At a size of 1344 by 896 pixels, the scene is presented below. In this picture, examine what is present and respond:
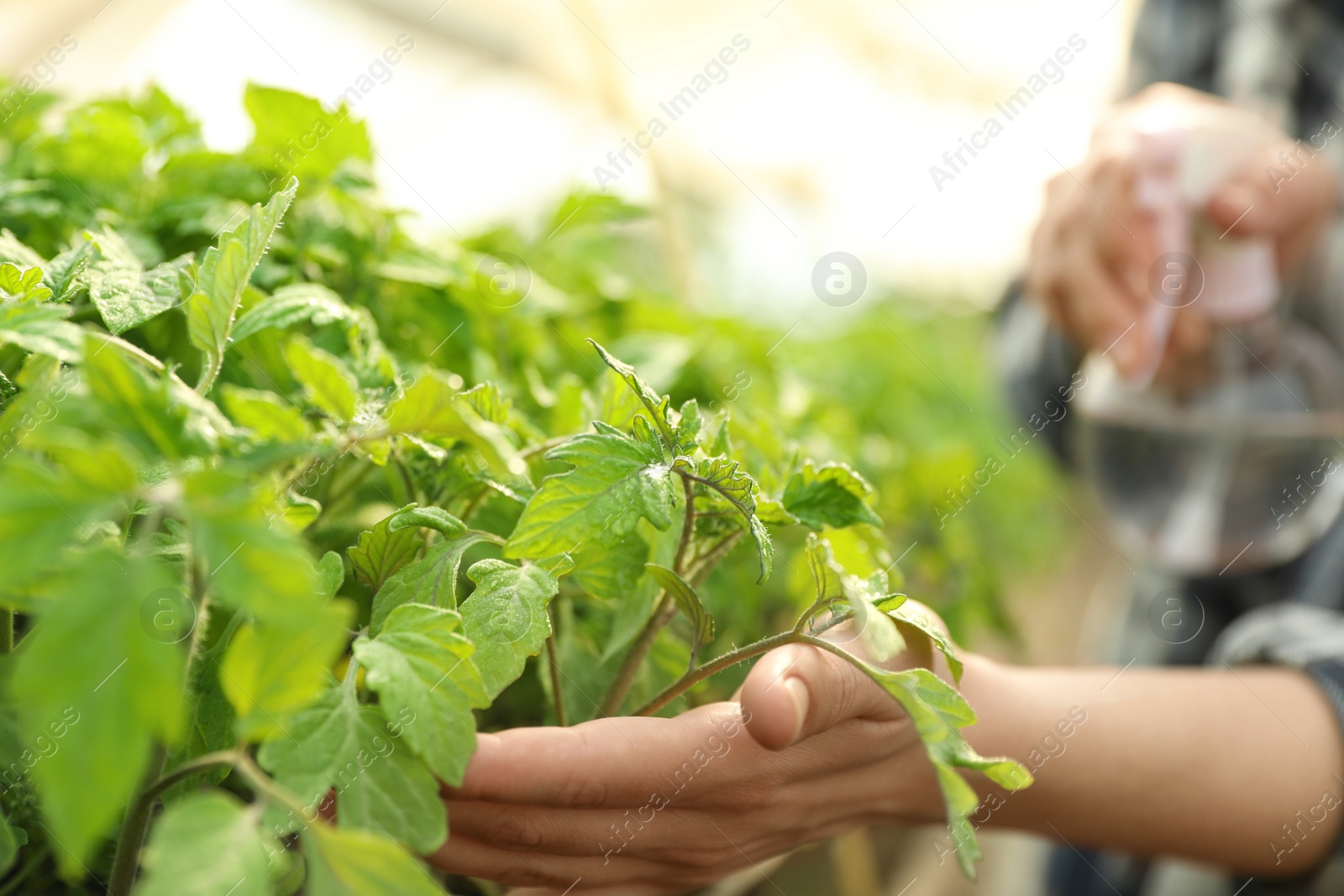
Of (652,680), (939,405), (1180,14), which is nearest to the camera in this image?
(652,680)

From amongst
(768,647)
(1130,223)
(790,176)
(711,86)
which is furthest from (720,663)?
(790,176)

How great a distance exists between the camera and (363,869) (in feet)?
0.86

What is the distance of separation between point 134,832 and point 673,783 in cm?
20

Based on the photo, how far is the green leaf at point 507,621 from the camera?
334 millimetres

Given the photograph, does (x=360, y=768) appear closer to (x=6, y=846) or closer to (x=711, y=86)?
(x=6, y=846)

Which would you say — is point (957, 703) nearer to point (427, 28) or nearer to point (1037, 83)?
point (1037, 83)

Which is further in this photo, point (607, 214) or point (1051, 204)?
point (1051, 204)

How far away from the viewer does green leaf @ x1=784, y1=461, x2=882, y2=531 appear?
1.33 ft

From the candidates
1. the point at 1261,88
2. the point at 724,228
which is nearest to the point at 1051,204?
the point at 1261,88

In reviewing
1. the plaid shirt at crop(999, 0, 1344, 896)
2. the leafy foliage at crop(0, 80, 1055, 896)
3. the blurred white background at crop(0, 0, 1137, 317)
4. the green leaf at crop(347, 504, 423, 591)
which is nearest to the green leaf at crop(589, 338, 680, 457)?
the leafy foliage at crop(0, 80, 1055, 896)

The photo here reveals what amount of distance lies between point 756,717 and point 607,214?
49 cm

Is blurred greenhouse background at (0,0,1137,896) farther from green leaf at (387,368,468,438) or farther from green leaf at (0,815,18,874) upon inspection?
green leaf at (0,815,18,874)

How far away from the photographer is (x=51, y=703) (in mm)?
216

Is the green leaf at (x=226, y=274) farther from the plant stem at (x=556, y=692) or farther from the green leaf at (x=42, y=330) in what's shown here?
the plant stem at (x=556, y=692)
